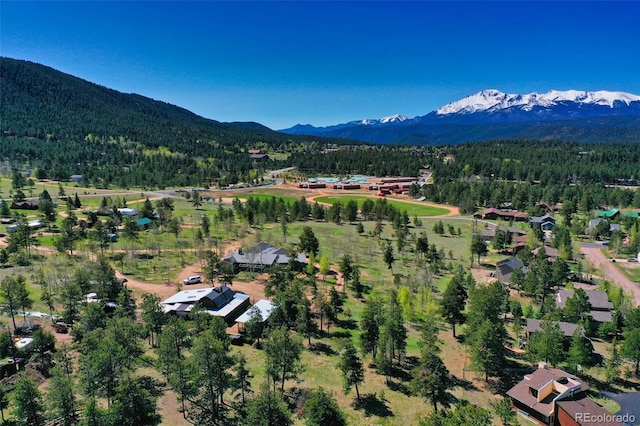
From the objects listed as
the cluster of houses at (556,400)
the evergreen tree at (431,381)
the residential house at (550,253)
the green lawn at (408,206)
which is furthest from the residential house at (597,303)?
the green lawn at (408,206)

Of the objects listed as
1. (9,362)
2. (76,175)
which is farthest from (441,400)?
(76,175)

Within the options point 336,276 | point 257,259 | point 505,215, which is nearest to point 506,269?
point 336,276

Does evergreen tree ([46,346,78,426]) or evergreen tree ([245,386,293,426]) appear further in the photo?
evergreen tree ([245,386,293,426])

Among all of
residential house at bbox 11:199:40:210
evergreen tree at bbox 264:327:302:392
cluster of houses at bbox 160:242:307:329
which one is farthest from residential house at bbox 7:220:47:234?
evergreen tree at bbox 264:327:302:392

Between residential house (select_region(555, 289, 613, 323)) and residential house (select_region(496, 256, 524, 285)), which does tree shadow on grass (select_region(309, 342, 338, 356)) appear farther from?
residential house (select_region(496, 256, 524, 285))

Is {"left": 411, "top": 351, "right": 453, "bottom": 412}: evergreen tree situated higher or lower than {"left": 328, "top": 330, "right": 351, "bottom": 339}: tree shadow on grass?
higher

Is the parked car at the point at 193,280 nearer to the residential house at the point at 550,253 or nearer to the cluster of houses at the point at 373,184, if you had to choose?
the residential house at the point at 550,253

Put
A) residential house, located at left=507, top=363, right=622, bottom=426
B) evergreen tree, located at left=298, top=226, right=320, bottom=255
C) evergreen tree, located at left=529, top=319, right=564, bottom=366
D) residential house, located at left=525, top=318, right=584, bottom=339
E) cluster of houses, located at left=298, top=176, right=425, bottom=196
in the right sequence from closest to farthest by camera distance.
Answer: residential house, located at left=507, top=363, right=622, bottom=426, evergreen tree, located at left=529, top=319, right=564, bottom=366, residential house, located at left=525, top=318, right=584, bottom=339, evergreen tree, located at left=298, top=226, right=320, bottom=255, cluster of houses, located at left=298, top=176, right=425, bottom=196

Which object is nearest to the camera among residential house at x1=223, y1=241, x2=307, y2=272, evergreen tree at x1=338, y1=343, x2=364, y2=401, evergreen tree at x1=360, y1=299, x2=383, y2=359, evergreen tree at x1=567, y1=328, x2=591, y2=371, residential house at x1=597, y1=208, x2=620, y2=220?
evergreen tree at x1=338, y1=343, x2=364, y2=401
